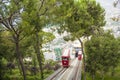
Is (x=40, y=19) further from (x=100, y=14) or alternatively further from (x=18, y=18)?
(x=100, y=14)

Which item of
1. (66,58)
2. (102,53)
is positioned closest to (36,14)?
(102,53)

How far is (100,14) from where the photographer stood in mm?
50625

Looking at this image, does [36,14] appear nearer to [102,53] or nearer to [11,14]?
[11,14]

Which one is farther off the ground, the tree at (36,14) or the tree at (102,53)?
the tree at (36,14)

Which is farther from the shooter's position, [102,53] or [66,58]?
[66,58]

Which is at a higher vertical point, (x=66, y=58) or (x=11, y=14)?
(x=11, y=14)

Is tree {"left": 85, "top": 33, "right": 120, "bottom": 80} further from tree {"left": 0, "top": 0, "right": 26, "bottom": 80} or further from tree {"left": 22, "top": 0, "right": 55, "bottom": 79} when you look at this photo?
tree {"left": 0, "top": 0, "right": 26, "bottom": 80}

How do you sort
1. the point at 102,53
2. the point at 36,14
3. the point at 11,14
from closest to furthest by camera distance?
the point at 11,14 → the point at 36,14 → the point at 102,53

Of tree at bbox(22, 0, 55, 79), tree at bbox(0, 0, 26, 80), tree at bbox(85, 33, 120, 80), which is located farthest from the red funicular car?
tree at bbox(0, 0, 26, 80)

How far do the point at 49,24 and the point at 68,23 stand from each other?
13355mm

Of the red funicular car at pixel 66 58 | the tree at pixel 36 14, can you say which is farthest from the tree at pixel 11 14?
the red funicular car at pixel 66 58

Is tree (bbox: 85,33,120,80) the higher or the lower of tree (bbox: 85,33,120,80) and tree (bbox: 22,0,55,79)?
the lower

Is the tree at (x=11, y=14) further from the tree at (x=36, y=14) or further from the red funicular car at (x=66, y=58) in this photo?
the red funicular car at (x=66, y=58)

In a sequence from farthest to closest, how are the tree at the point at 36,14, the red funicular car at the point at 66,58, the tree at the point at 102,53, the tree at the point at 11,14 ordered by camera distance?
the red funicular car at the point at 66,58 < the tree at the point at 102,53 < the tree at the point at 36,14 < the tree at the point at 11,14
